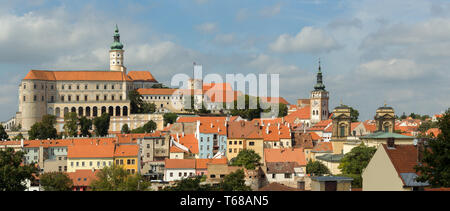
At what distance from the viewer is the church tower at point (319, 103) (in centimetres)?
11376

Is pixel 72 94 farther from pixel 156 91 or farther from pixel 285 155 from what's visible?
pixel 285 155

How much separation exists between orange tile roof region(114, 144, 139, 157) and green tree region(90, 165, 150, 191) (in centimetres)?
1421

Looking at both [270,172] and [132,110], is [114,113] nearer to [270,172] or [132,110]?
[132,110]

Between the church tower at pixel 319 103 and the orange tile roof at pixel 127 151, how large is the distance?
174 feet

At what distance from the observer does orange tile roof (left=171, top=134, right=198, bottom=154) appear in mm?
72562

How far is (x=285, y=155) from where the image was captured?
61375mm

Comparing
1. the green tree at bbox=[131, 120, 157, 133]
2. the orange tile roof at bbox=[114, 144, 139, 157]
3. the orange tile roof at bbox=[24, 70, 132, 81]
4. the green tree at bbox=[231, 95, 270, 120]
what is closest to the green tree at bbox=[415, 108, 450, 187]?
the orange tile roof at bbox=[114, 144, 139, 157]

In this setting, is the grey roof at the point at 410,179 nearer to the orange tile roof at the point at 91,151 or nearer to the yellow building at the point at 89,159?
the yellow building at the point at 89,159

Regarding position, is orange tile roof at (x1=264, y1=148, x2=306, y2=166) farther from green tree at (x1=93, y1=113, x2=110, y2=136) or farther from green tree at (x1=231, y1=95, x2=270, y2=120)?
green tree at (x1=93, y1=113, x2=110, y2=136)

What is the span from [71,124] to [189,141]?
Answer: 130ft

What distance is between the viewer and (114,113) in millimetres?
122062

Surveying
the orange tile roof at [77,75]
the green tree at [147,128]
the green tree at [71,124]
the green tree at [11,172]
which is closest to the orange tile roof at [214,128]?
the green tree at [147,128]

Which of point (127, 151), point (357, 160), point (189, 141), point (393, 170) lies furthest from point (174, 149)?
point (393, 170)
